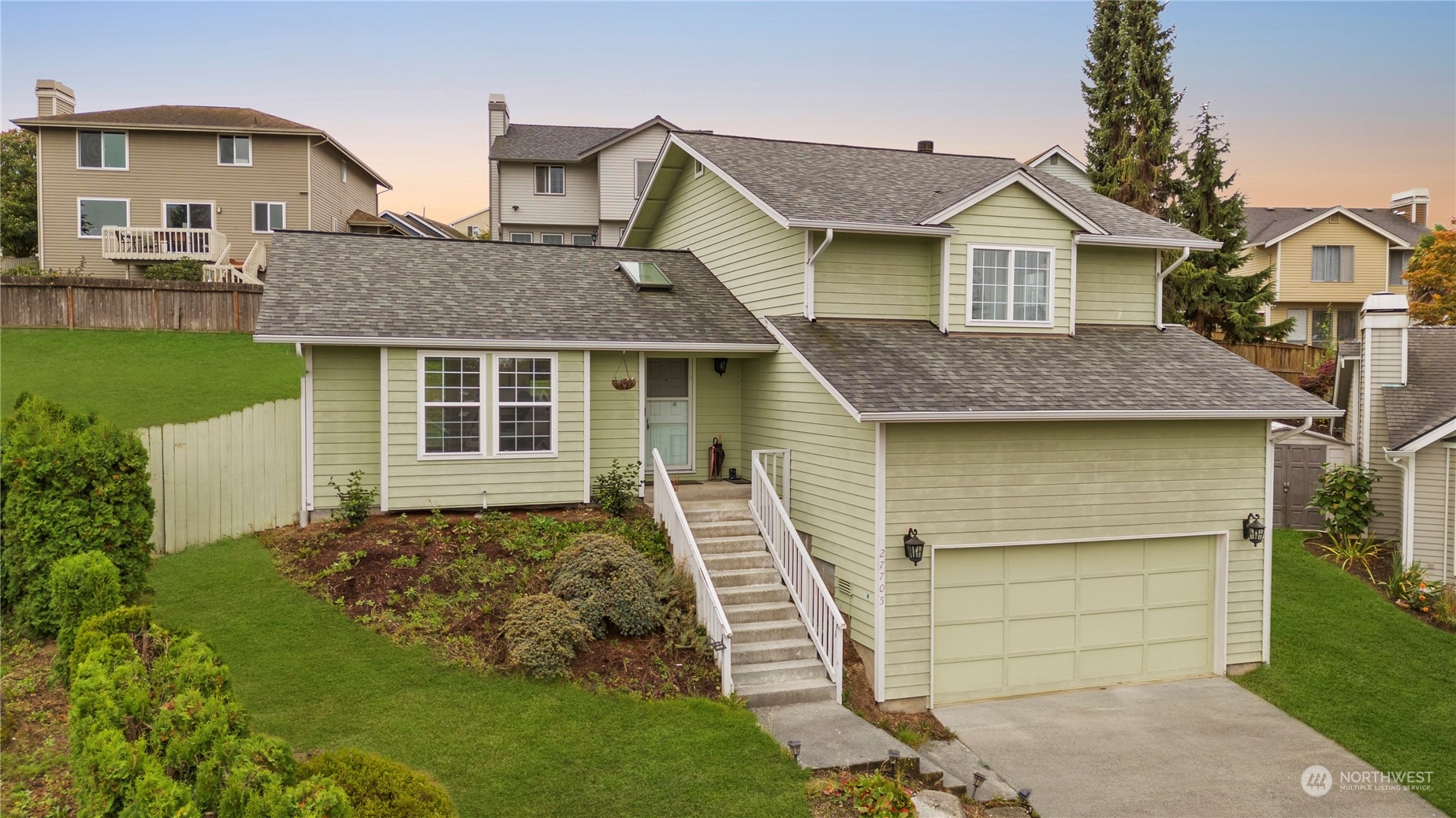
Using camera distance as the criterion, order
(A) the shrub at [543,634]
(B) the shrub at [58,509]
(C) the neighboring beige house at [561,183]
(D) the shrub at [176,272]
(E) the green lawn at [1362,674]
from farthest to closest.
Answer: (C) the neighboring beige house at [561,183] < (D) the shrub at [176,272] < (E) the green lawn at [1362,674] < (A) the shrub at [543,634] < (B) the shrub at [58,509]

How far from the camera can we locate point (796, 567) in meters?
11.8

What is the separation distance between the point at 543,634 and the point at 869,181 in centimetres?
927

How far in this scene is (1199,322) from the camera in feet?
89.9

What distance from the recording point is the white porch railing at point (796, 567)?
10742 millimetres

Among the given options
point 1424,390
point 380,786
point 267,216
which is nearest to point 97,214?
point 267,216

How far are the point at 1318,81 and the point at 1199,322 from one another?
10.2 m

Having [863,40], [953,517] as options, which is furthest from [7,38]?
[863,40]

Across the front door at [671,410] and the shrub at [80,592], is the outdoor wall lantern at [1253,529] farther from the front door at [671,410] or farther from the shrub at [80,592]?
the shrub at [80,592]

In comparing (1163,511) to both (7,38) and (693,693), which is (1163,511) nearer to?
(693,693)

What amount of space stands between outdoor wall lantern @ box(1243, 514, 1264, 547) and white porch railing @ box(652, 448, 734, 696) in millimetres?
7532

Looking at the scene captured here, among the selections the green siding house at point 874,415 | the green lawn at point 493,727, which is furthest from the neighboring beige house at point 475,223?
the green lawn at point 493,727

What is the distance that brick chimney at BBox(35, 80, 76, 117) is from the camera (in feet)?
109

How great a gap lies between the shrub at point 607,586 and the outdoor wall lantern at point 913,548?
10.3 ft

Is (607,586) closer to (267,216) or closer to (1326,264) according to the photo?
(267,216)
